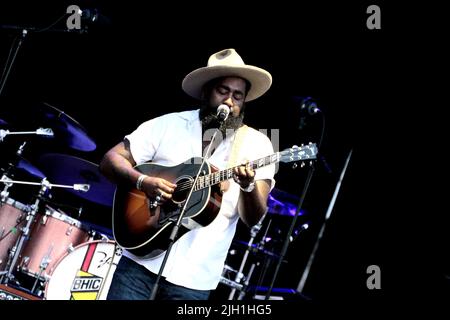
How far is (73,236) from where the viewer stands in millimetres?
5043

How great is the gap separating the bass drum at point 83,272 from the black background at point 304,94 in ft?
4.81

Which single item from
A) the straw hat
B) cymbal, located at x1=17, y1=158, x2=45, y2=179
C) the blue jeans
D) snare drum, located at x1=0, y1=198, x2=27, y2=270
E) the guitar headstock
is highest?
the straw hat

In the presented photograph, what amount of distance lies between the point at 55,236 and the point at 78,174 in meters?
0.76

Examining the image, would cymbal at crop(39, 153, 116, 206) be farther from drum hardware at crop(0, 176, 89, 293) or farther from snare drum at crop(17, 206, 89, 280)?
snare drum at crop(17, 206, 89, 280)

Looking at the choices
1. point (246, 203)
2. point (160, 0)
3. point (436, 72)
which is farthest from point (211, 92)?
point (160, 0)

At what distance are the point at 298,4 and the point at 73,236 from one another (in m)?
3.53

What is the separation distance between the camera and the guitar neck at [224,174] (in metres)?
2.54

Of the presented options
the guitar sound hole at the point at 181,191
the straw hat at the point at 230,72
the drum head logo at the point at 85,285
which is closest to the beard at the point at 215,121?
the straw hat at the point at 230,72

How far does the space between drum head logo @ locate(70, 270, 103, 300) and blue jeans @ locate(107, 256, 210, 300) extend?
232 centimetres

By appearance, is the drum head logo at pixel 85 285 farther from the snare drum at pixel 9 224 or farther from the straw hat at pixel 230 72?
the straw hat at pixel 230 72

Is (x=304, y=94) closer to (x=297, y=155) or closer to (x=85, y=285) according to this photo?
(x=297, y=155)

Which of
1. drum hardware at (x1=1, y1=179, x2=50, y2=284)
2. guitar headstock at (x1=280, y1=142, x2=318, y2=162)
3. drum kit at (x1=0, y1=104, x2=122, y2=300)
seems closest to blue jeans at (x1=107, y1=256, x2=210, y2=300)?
guitar headstock at (x1=280, y1=142, x2=318, y2=162)

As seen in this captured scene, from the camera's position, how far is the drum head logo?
4.65 meters
